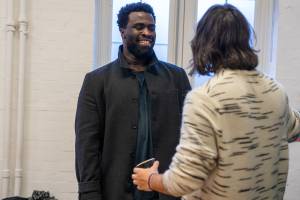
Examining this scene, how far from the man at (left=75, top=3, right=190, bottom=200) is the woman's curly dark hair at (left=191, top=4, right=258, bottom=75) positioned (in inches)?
26.1

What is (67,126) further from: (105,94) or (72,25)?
(105,94)

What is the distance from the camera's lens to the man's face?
1796 mm

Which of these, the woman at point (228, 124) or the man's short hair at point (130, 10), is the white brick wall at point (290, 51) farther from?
the woman at point (228, 124)

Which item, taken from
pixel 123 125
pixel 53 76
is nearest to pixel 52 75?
pixel 53 76

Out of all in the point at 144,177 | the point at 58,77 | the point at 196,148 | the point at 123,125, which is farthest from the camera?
the point at 58,77

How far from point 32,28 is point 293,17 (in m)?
1.70

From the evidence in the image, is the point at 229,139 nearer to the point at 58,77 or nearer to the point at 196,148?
the point at 196,148

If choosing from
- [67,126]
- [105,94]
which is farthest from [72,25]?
[105,94]

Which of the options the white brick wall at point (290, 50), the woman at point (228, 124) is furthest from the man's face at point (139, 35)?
the white brick wall at point (290, 50)

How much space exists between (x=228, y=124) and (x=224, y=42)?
23 centimetres

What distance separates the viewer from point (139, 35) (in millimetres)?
1809

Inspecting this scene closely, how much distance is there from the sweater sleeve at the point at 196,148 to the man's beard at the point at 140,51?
777 millimetres

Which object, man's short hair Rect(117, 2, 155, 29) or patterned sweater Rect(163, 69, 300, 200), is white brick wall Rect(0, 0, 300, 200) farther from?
patterned sweater Rect(163, 69, 300, 200)

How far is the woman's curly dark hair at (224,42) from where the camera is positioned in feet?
3.51
